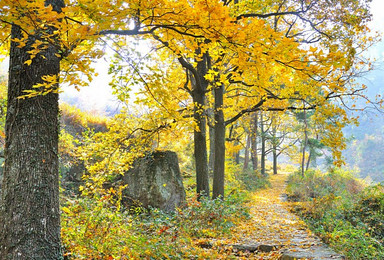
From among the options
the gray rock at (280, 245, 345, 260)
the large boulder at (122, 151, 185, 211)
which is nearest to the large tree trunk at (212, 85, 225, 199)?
the large boulder at (122, 151, 185, 211)

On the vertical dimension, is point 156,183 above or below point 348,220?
above

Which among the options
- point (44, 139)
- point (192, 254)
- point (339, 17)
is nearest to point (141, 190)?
point (192, 254)

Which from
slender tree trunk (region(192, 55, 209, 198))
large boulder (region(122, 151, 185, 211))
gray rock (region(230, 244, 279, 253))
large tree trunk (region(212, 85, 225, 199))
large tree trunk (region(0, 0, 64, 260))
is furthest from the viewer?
large tree trunk (region(212, 85, 225, 199))

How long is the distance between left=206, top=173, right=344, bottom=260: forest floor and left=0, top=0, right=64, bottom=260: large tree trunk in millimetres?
2616

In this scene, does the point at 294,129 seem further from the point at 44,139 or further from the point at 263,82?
the point at 44,139

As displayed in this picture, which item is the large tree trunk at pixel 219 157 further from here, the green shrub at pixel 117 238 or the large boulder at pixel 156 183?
the green shrub at pixel 117 238

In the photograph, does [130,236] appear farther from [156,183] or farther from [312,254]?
[156,183]

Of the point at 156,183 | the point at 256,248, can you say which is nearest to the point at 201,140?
the point at 156,183

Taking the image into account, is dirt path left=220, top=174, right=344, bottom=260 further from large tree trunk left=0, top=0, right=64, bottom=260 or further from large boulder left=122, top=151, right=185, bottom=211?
large tree trunk left=0, top=0, right=64, bottom=260

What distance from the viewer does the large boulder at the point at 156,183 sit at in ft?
23.6

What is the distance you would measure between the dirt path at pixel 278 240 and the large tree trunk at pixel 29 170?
3.04 metres

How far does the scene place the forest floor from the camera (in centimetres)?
433

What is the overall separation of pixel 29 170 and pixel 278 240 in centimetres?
467

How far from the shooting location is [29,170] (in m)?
2.89
